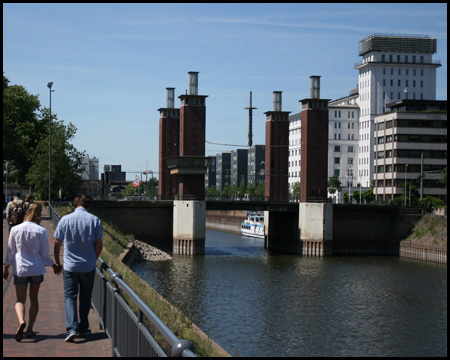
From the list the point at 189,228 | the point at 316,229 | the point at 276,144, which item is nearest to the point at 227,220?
the point at 276,144

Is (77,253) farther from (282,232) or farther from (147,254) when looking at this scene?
(282,232)

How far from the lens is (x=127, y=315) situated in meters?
9.36

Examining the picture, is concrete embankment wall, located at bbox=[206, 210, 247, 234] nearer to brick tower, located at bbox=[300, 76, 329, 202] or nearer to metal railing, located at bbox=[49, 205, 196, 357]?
brick tower, located at bbox=[300, 76, 329, 202]

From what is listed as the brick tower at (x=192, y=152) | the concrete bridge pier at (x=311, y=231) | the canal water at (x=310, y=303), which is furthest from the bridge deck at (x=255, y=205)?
the canal water at (x=310, y=303)

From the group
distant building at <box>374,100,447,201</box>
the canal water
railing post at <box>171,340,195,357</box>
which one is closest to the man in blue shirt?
railing post at <box>171,340,195,357</box>

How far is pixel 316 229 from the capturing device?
7438cm

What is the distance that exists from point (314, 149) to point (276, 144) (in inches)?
362

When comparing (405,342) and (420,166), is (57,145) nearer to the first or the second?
(420,166)

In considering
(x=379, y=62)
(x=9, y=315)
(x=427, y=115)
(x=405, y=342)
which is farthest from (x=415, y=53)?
(x=9, y=315)

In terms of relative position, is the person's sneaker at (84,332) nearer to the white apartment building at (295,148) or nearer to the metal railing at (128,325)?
the metal railing at (128,325)

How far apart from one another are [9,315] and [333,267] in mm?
50072

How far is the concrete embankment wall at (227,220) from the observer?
124m

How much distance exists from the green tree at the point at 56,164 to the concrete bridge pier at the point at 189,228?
693 inches

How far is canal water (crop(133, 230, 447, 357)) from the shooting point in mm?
29172
